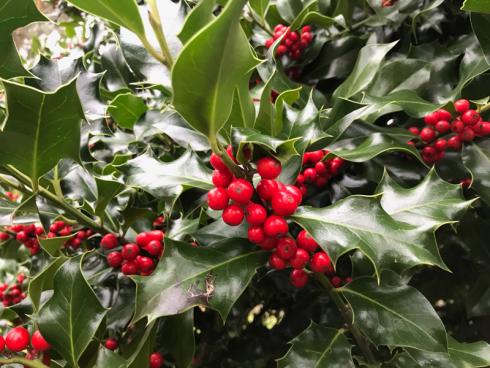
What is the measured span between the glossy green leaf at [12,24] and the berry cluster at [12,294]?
115 cm

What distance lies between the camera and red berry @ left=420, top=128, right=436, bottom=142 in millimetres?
1043

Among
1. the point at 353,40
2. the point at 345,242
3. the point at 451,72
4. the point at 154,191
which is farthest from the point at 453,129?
the point at 154,191

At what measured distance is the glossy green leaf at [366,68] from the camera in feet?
3.10

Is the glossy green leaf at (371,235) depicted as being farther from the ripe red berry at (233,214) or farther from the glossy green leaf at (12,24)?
the glossy green leaf at (12,24)

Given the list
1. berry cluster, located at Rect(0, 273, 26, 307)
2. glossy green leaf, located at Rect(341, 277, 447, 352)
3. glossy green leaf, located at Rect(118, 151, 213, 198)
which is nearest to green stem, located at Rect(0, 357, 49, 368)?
glossy green leaf, located at Rect(118, 151, 213, 198)

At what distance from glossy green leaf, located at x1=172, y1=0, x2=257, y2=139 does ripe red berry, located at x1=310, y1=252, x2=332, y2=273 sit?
32 cm

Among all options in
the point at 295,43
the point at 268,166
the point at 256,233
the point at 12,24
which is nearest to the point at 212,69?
the point at 268,166

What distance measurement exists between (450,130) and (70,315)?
3.08 feet

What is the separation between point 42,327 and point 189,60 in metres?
0.58

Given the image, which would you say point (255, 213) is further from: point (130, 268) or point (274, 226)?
point (130, 268)

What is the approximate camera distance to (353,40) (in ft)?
4.14

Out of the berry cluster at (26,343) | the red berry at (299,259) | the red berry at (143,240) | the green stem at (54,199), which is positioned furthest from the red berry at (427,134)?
the berry cluster at (26,343)

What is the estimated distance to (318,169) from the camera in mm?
1032

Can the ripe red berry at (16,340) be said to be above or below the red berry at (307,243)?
below
